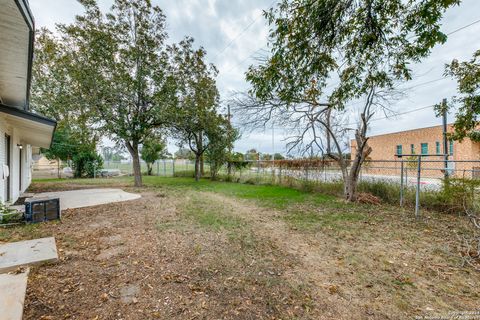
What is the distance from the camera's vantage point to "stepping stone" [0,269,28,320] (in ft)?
6.19

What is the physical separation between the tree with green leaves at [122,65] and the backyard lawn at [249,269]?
6.49 metres

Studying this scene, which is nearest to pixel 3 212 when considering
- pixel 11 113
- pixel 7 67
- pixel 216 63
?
pixel 11 113

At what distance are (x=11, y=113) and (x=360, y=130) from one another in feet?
33.2

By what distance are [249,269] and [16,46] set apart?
15.1ft

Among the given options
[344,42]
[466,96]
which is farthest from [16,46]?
[466,96]

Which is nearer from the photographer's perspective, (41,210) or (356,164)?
(41,210)

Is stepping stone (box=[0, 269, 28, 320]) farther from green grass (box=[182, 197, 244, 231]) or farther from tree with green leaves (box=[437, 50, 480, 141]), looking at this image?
tree with green leaves (box=[437, 50, 480, 141])

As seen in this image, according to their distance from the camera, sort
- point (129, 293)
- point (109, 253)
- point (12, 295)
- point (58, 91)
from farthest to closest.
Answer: point (58, 91), point (109, 253), point (129, 293), point (12, 295)

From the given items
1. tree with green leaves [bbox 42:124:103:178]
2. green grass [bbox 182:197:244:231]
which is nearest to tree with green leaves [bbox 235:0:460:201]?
green grass [bbox 182:197:244:231]

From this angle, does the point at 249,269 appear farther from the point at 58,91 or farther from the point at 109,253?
the point at 58,91

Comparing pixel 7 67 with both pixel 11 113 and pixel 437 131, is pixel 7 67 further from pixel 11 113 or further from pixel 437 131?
pixel 437 131

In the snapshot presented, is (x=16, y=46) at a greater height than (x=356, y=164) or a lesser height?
greater

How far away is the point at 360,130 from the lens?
7.59 metres

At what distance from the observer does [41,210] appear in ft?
15.9
